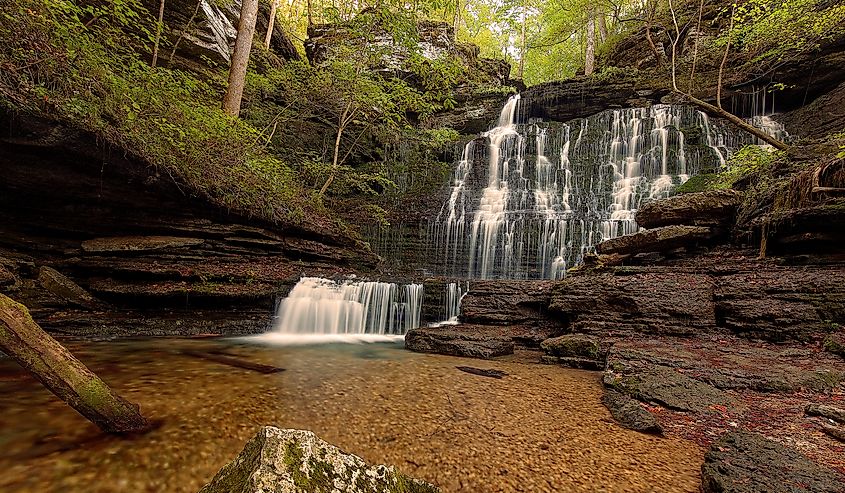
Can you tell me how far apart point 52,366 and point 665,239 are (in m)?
9.59

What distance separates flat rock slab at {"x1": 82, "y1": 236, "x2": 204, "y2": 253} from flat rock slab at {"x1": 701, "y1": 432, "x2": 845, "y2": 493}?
30.8ft

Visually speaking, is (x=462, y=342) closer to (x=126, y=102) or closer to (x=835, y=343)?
(x=835, y=343)

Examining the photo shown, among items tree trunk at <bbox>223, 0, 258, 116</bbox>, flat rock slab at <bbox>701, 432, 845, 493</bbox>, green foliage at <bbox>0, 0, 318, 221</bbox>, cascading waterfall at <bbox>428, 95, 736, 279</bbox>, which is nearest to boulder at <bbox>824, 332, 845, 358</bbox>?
flat rock slab at <bbox>701, 432, 845, 493</bbox>

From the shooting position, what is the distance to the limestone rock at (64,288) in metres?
6.61

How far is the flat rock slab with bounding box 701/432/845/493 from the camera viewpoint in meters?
2.19

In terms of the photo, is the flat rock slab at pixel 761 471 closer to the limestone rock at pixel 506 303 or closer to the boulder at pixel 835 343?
the boulder at pixel 835 343

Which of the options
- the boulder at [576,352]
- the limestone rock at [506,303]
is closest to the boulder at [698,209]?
the limestone rock at [506,303]

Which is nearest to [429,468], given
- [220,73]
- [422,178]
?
[220,73]

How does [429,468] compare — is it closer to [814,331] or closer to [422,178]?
[814,331]

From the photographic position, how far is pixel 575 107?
1944 cm

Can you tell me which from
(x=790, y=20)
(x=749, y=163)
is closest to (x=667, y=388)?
(x=749, y=163)

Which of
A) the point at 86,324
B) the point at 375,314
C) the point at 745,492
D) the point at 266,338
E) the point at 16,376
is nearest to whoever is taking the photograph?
the point at 745,492

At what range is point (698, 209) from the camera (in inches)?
328

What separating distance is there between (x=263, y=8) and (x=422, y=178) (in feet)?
31.9
